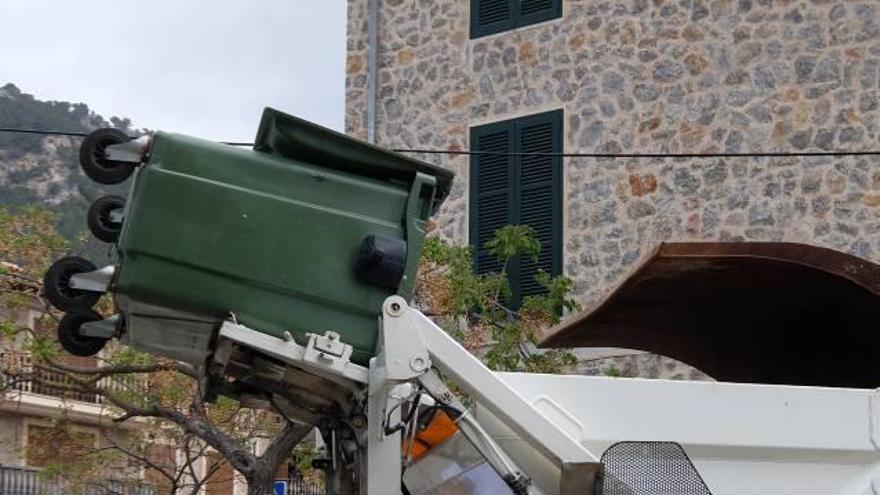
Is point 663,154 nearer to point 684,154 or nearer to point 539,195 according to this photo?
point 684,154

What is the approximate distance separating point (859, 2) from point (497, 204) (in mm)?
3494

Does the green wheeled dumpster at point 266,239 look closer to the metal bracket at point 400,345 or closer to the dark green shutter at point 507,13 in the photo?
the metal bracket at point 400,345

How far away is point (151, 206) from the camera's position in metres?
5.74

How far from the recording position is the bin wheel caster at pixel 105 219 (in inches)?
234

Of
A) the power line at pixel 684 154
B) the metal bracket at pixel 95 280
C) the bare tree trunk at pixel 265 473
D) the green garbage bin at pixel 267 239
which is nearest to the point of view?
the green garbage bin at pixel 267 239

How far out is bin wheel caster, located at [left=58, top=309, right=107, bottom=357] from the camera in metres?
6.13

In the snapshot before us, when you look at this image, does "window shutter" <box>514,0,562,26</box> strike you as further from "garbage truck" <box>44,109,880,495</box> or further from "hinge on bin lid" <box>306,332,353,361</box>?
"hinge on bin lid" <box>306,332,353,361</box>

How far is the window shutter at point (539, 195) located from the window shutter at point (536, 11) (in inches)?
34.9

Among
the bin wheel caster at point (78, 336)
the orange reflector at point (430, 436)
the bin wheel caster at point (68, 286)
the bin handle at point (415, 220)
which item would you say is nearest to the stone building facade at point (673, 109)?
the bin handle at point (415, 220)

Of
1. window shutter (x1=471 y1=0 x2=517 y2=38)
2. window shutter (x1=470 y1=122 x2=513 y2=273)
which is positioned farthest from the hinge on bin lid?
window shutter (x1=471 y1=0 x2=517 y2=38)

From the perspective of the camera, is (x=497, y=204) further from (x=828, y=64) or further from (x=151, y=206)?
(x=151, y=206)

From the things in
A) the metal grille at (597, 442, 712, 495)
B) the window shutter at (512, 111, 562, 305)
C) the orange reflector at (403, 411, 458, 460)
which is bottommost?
the metal grille at (597, 442, 712, 495)

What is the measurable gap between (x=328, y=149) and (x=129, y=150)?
0.68 metres

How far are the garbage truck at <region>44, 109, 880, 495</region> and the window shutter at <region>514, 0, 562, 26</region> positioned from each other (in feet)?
29.6
